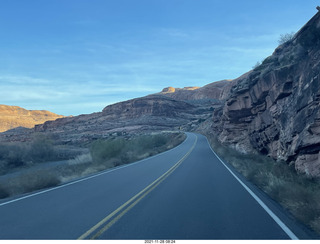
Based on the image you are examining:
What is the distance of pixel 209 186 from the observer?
11141 millimetres

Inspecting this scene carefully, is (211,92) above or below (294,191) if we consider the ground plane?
above

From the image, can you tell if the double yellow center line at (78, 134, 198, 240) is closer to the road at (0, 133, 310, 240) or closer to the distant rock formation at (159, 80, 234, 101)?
the road at (0, 133, 310, 240)

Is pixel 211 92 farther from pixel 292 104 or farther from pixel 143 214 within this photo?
pixel 143 214

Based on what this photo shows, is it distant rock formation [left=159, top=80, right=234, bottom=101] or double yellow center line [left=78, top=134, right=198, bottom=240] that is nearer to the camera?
double yellow center line [left=78, top=134, right=198, bottom=240]

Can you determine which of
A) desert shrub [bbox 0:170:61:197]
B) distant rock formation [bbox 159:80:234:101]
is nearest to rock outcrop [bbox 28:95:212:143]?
distant rock formation [bbox 159:80:234:101]

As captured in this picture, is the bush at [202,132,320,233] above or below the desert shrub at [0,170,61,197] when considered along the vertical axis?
below

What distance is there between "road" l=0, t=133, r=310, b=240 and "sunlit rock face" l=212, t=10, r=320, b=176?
9.40 feet

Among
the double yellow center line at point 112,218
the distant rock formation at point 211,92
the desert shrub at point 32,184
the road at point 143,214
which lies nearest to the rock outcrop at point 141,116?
the distant rock formation at point 211,92

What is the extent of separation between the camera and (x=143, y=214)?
7.11 m

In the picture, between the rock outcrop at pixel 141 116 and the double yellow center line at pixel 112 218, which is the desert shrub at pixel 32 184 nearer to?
the double yellow center line at pixel 112 218

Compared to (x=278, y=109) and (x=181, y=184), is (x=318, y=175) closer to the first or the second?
(x=181, y=184)

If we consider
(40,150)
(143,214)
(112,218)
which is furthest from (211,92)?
(112,218)

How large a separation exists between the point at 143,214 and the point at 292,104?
9904mm

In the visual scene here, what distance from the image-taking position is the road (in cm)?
573
